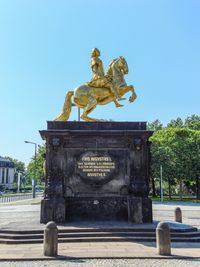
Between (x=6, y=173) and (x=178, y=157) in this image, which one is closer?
(x=178, y=157)

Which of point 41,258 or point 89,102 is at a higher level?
point 89,102

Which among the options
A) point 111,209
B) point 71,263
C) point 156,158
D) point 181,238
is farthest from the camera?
point 156,158

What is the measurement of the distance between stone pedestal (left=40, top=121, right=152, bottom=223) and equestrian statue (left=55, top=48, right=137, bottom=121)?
1211mm

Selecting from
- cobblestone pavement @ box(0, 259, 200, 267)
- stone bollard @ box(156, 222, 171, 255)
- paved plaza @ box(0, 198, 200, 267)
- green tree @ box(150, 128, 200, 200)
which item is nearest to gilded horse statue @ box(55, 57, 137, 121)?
paved plaza @ box(0, 198, 200, 267)

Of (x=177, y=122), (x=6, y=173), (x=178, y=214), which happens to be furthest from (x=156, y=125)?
(x=6, y=173)

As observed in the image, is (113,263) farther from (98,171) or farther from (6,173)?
(6,173)

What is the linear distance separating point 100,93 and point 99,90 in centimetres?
17

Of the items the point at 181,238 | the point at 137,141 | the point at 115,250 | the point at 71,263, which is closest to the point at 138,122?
the point at 137,141

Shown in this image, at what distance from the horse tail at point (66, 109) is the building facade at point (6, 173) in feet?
438

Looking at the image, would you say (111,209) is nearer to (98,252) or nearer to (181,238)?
(181,238)

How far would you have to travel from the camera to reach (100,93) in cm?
1694

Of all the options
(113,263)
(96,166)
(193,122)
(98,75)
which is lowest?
(113,263)

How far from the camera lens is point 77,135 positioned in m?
15.8

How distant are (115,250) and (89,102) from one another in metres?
8.15
